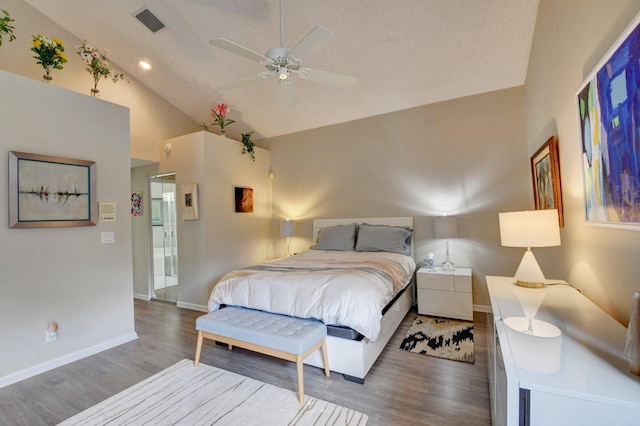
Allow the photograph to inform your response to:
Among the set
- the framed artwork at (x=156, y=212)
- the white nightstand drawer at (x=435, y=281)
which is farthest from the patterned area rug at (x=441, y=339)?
the framed artwork at (x=156, y=212)

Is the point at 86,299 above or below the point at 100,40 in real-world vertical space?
below

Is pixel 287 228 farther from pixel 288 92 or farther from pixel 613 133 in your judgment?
pixel 613 133

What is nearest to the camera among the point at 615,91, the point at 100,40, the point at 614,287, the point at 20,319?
the point at 615,91

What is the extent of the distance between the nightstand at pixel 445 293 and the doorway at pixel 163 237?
153 inches

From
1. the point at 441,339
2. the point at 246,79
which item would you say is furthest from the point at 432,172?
the point at 246,79

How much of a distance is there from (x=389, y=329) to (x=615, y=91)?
91.6 inches

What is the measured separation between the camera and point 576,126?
5.85 feet

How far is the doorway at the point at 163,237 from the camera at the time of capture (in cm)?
468

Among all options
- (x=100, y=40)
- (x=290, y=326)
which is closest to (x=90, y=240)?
Answer: (x=290, y=326)

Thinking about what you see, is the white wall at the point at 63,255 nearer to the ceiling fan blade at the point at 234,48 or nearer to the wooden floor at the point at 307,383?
the wooden floor at the point at 307,383

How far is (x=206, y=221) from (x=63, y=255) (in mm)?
1636

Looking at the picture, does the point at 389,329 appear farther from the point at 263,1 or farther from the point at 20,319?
the point at 263,1

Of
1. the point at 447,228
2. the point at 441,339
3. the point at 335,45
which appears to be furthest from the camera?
the point at 447,228

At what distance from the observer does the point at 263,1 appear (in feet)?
9.16
